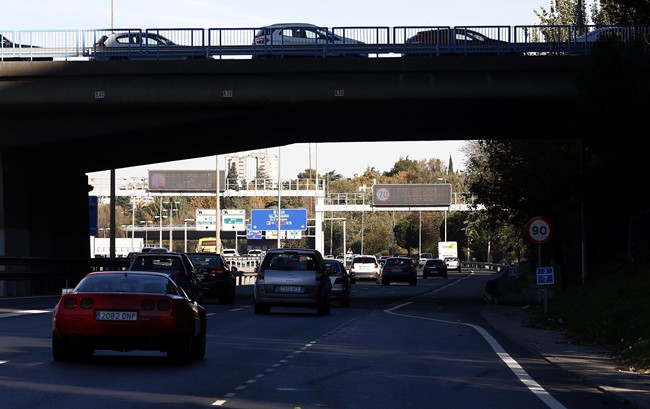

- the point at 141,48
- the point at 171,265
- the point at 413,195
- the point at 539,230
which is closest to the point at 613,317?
the point at 539,230

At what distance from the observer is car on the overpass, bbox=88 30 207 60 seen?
44.9m

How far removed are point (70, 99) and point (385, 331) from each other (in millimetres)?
21666

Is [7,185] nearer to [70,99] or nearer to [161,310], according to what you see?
[70,99]

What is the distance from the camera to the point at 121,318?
55.3ft

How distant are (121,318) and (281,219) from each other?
103 meters

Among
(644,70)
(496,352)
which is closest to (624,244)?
(644,70)

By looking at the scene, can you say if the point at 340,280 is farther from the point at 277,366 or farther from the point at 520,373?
the point at 520,373

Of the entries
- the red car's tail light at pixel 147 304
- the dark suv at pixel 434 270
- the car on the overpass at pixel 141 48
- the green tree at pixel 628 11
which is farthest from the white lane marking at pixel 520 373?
the dark suv at pixel 434 270

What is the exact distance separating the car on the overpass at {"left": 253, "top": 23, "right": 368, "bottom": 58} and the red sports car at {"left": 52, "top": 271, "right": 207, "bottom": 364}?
2767 cm

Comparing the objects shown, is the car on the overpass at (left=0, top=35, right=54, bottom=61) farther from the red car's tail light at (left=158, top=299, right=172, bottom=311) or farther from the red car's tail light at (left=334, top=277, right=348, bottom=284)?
the red car's tail light at (left=158, top=299, right=172, bottom=311)

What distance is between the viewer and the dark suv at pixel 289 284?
33.6 meters

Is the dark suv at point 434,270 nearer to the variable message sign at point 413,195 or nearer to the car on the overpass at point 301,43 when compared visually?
the variable message sign at point 413,195

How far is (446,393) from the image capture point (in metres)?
14.4

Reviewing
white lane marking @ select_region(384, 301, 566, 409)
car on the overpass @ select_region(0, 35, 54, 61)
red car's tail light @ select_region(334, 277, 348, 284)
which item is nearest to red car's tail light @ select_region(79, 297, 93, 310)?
white lane marking @ select_region(384, 301, 566, 409)
